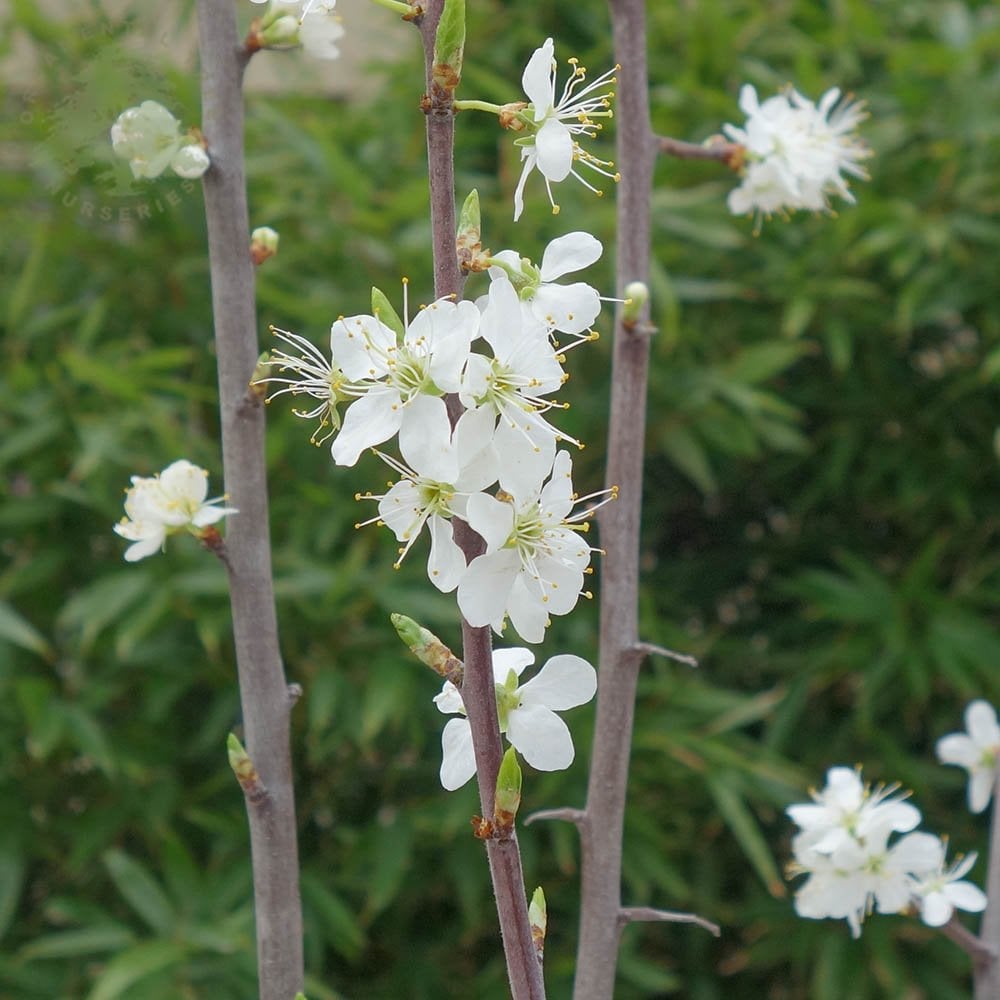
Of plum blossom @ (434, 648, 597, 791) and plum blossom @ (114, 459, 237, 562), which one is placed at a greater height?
plum blossom @ (114, 459, 237, 562)

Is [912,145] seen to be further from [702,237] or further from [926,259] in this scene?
[702,237]

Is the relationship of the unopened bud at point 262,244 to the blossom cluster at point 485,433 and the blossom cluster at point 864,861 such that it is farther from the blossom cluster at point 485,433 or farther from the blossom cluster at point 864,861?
the blossom cluster at point 864,861

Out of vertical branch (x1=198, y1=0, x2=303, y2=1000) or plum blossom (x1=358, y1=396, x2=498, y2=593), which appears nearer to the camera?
plum blossom (x1=358, y1=396, x2=498, y2=593)

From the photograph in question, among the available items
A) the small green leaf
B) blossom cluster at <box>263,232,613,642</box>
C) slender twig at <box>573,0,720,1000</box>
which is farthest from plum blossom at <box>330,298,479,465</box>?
the small green leaf

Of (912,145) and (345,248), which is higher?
(912,145)

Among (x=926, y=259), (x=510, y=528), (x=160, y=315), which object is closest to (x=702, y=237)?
(x=926, y=259)

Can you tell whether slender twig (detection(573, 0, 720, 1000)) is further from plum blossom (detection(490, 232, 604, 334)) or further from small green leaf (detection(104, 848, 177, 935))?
small green leaf (detection(104, 848, 177, 935))
